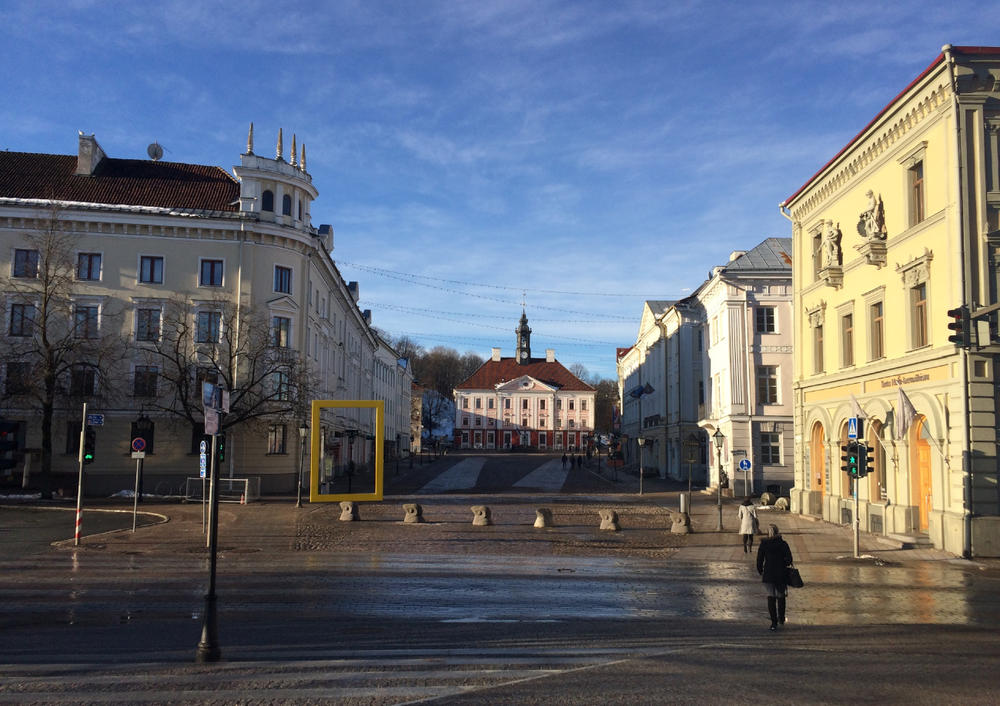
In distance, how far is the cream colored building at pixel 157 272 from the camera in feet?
138

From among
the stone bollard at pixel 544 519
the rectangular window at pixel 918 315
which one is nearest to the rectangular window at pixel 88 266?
the stone bollard at pixel 544 519

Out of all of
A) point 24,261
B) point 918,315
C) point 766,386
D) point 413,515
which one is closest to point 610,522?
point 413,515

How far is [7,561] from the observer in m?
19.9

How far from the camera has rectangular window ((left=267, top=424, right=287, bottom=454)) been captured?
143 ft

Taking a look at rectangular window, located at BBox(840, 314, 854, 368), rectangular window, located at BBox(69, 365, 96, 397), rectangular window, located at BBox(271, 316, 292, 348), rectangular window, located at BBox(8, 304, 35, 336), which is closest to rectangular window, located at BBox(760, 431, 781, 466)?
rectangular window, located at BBox(840, 314, 854, 368)

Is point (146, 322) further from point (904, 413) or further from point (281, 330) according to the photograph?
point (904, 413)

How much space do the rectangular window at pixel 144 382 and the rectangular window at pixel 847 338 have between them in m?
31.1

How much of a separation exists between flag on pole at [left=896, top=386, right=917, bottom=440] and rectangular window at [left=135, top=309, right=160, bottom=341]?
33840mm

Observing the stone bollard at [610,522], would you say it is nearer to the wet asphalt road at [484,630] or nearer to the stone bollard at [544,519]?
the stone bollard at [544,519]

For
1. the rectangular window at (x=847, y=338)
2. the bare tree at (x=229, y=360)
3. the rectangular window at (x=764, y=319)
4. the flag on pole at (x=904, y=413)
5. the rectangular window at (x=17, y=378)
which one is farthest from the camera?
the rectangular window at (x=764, y=319)

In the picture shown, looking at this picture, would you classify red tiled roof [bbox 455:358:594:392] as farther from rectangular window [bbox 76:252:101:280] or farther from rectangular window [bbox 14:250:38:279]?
rectangular window [bbox 14:250:38:279]

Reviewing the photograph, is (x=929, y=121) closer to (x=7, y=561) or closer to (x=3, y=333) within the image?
(x=7, y=561)

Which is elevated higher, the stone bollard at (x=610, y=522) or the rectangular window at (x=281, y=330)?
the rectangular window at (x=281, y=330)

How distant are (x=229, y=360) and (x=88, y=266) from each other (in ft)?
31.7
